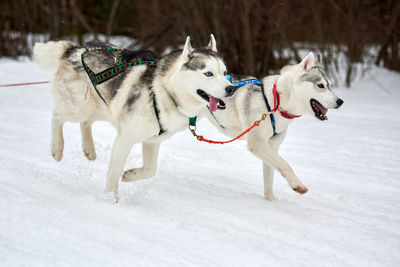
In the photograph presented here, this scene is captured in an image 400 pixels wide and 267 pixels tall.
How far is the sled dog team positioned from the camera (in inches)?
132

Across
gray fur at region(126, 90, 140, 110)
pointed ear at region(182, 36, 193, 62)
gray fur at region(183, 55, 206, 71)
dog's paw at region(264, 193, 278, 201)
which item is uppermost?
pointed ear at region(182, 36, 193, 62)

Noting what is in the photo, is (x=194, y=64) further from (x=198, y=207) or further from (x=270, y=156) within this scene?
(x=198, y=207)

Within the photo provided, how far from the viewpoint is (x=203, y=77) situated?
3.24 metres

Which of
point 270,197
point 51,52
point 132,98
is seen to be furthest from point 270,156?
point 51,52

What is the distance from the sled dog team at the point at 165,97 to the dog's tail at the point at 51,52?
10mm

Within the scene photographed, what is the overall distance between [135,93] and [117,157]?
59 cm

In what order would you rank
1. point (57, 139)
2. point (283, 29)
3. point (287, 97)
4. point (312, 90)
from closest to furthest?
point (312, 90), point (287, 97), point (57, 139), point (283, 29)

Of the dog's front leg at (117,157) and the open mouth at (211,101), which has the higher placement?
the open mouth at (211,101)

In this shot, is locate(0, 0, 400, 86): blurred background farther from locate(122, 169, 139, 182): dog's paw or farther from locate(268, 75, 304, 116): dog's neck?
locate(122, 169, 139, 182): dog's paw

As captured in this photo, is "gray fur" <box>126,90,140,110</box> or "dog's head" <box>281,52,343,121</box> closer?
"gray fur" <box>126,90,140,110</box>

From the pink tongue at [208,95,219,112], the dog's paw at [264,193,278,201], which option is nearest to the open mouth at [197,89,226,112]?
the pink tongue at [208,95,219,112]

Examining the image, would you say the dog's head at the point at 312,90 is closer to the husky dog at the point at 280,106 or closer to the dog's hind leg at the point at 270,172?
the husky dog at the point at 280,106

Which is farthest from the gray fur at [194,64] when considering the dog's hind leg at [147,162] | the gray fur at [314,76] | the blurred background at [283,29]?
the blurred background at [283,29]

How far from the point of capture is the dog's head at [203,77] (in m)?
3.20
